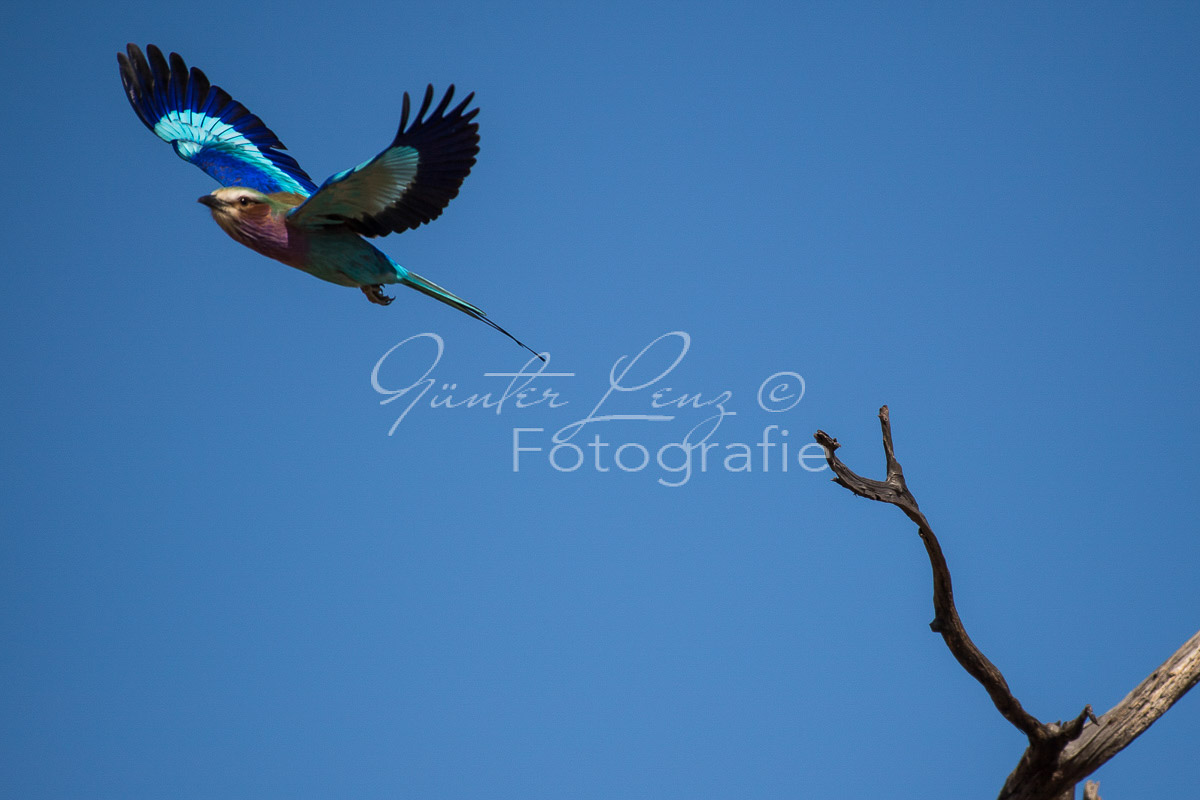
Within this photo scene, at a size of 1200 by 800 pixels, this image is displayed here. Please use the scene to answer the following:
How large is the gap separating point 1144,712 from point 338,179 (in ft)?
14.8

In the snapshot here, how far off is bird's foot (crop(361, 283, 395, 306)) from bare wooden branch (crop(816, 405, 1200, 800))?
2750 mm

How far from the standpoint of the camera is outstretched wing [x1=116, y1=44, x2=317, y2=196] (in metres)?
6.68

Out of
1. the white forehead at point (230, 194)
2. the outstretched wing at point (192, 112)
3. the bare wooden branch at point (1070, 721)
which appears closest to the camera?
the white forehead at point (230, 194)

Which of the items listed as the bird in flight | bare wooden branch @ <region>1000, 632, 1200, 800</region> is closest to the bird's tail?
the bird in flight

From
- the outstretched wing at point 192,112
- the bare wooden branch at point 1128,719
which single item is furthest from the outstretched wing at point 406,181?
the bare wooden branch at point 1128,719

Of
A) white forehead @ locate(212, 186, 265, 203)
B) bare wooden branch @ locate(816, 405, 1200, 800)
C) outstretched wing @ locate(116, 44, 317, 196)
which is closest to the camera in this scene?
white forehead @ locate(212, 186, 265, 203)

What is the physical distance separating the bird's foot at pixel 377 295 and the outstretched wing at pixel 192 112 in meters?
1.35

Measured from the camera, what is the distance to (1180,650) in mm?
5707

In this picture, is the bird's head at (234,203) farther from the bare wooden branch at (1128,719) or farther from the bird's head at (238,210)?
the bare wooden branch at (1128,719)

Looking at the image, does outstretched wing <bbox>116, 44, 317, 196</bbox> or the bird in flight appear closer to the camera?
the bird in flight

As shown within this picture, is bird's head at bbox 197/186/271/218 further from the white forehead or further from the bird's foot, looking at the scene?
the bird's foot

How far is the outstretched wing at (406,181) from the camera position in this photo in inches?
202

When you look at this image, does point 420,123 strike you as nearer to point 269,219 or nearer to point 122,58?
point 269,219

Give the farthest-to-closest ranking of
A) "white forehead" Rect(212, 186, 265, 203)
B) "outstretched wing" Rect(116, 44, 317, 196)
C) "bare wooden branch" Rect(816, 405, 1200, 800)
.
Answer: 1. "outstretched wing" Rect(116, 44, 317, 196)
2. "bare wooden branch" Rect(816, 405, 1200, 800)
3. "white forehead" Rect(212, 186, 265, 203)
